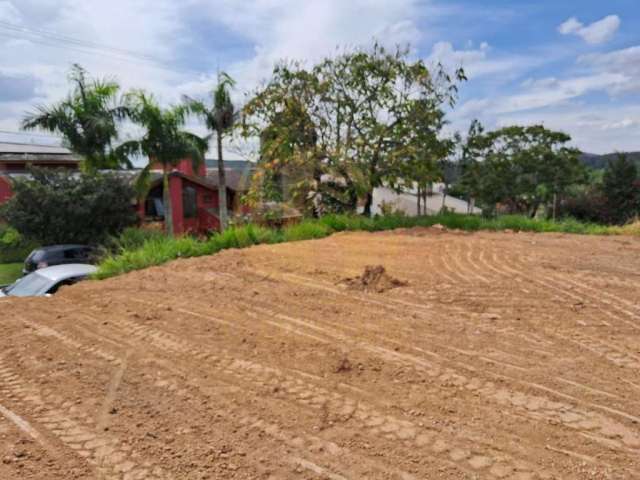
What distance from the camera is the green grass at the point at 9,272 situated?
1752 cm

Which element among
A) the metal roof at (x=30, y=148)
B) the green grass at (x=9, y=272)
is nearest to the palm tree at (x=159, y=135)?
the green grass at (x=9, y=272)

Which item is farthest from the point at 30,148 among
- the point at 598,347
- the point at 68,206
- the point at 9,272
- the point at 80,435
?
the point at 598,347

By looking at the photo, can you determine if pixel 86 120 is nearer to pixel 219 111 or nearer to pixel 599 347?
pixel 219 111

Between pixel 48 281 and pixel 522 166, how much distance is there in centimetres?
2194

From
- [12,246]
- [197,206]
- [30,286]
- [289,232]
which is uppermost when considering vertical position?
[289,232]

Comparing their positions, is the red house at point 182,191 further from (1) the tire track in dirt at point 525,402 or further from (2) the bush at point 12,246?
(1) the tire track in dirt at point 525,402

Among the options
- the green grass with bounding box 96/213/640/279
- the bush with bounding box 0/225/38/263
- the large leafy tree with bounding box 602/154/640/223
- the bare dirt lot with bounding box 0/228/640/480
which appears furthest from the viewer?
the large leafy tree with bounding box 602/154/640/223

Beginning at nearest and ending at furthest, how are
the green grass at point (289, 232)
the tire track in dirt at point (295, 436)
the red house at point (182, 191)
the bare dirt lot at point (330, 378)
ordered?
the tire track in dirt at point (295, 436)
the bare dirt lot at point (330, 378)
the green grass at point (289, 232)
the red house at point (182, 191)

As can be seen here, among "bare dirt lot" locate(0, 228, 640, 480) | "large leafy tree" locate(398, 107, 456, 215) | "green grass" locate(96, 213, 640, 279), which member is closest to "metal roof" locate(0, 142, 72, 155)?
"green grass" locate(96, 213, 640, 279)

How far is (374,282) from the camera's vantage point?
245 inches

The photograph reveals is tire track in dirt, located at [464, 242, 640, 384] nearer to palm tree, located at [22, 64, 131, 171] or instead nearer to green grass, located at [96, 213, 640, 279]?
green grass, located at [96, 213, 640, 279]

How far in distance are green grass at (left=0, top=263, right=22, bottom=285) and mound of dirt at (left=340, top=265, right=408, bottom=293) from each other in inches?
617

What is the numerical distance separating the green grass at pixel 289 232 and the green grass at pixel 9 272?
19.5 feet

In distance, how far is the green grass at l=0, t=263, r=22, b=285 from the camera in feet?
57.5
